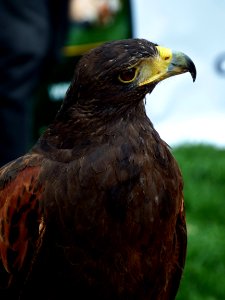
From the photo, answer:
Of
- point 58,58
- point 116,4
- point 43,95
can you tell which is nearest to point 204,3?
point 116,4

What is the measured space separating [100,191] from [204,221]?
11.4 feet

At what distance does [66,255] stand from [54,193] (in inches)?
9.9

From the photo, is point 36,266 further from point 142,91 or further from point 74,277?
point 142,91

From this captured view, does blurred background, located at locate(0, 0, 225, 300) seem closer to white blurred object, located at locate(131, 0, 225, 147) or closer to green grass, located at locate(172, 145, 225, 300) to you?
white blurred object, located at locate(131, 0, 225, 147)

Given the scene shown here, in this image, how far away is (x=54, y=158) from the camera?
15.8ft

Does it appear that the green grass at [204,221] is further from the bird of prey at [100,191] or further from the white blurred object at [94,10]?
the bird of prey at [100,191]

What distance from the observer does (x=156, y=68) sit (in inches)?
183

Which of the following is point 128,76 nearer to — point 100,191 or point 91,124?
point 91,124

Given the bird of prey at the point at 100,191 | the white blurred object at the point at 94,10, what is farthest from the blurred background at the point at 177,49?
the bird of prey at the point at 100,191

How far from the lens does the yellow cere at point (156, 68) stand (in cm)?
466

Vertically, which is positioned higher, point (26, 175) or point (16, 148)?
point (26, 175)

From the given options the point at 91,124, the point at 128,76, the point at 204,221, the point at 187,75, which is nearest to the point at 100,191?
the point at 91,124

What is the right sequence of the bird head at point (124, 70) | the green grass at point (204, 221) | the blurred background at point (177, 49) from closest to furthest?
the bird head at point (124, 70), the green grass at point (204, 221), the blurred background at point (177, 49)

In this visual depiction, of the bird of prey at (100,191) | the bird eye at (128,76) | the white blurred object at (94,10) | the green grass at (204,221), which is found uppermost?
the bird eye at (128,76)
